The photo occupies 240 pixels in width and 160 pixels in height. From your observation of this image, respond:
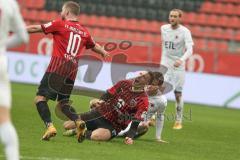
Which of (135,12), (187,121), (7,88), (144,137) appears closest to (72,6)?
(144,137)

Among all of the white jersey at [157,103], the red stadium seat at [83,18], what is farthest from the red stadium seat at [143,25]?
the white jersey at [157,103]

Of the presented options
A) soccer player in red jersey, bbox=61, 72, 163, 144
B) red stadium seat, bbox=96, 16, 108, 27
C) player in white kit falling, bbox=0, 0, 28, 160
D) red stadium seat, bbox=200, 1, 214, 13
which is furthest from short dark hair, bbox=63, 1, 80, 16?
red stadium seat, bbox=200, 1, 214, 13

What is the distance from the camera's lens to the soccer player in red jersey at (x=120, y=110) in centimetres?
1055

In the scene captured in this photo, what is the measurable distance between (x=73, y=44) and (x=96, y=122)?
1.30 meters

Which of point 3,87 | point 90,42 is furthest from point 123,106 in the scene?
point 3,87

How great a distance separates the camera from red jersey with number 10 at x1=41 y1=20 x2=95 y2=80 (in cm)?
1035

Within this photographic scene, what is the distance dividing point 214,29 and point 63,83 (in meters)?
14.9

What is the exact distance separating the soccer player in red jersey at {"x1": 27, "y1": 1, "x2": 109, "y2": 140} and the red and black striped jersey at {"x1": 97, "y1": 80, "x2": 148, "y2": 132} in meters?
0.66

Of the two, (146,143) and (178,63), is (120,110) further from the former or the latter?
(178,63)

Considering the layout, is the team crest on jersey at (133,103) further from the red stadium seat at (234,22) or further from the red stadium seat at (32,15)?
the red stadium seat at (32,15)

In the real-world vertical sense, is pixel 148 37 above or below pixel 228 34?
below

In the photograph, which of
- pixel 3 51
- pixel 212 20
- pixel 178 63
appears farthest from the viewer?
pixel 212 20

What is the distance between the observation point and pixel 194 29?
2466cm

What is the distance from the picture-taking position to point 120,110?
1073 cm
